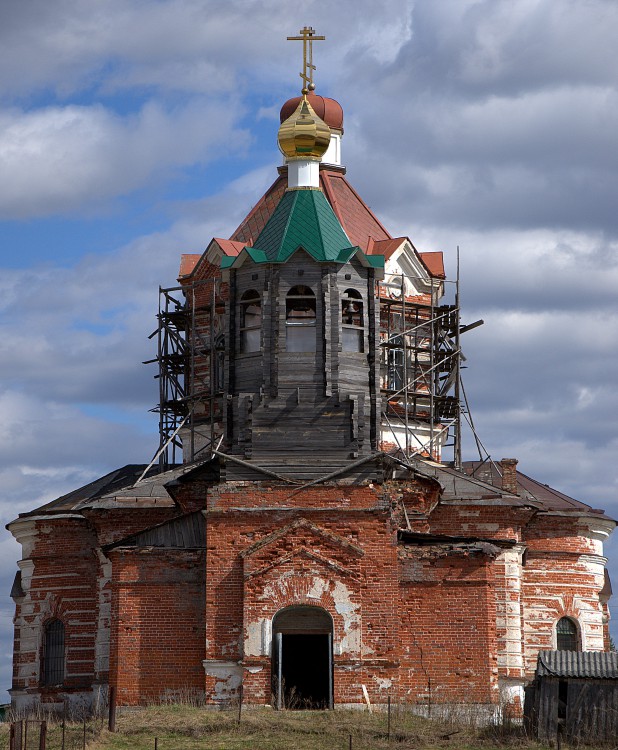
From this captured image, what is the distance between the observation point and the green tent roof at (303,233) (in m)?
31.0

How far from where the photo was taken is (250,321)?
31547 mm

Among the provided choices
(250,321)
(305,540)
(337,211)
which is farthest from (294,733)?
(337,211)

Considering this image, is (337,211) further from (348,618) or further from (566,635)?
(348,618)

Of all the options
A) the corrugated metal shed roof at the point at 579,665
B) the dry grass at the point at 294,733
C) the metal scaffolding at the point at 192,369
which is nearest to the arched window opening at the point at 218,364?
the metal scaffolding at the point at 192,369

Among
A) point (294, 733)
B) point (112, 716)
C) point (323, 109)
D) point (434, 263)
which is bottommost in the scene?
point (294, 733)

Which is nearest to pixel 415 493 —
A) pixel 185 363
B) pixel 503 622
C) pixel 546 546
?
pixel 503 622

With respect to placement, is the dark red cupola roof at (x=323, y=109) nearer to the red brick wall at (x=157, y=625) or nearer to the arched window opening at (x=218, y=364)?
the arched window opening at (x=218, y=364)

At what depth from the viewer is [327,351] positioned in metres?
30.4

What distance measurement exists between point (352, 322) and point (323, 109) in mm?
14067

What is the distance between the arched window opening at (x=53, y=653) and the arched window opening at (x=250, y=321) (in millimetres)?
10199

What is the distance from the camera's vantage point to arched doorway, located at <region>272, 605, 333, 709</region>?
28.8m

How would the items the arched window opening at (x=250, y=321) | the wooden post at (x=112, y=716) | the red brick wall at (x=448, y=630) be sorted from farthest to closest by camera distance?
the arched window opening at (x=250, y=321) → the red brick wall at (x=448, y=630) → the wooden post at (x=112, y=716)

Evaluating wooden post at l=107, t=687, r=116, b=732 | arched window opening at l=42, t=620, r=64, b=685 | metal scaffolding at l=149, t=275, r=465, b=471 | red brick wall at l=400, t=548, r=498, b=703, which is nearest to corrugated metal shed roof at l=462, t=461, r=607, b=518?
metal scaffolding at l=149, t=275, r=465, b=471

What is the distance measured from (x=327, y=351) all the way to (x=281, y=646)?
5660 mm
